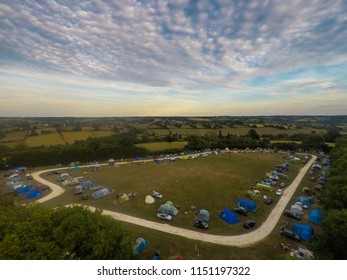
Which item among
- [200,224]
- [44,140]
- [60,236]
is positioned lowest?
[200,224]

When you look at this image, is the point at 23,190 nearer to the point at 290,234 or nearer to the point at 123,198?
the point at 123,198

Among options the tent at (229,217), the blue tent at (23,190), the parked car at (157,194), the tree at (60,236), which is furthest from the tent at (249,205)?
the blue tent at (23,190)

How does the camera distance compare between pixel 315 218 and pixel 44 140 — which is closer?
pixel 315 218

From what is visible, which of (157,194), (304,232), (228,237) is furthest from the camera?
(157,194)

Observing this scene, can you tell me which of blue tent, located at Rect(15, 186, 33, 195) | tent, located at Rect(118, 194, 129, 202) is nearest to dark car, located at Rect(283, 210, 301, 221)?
tent, located at Rect(118, 194, 129, 202)

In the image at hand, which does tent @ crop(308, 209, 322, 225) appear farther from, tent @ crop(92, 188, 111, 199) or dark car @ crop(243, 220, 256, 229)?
tent @ crop(92, 188, 111, 199)

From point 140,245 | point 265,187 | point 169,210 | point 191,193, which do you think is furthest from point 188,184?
point 140,245

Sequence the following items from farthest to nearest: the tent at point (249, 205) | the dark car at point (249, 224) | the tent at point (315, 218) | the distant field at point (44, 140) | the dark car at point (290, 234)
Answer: the distant field at point (44, 140)
the tent at point (249, 205)
the tent at point (315, 218)
the dark car at point (249, 224)
the dark car at point (290, 234)

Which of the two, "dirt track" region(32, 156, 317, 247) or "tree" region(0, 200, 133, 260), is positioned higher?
"tree" region(0, 200, 133, 260)

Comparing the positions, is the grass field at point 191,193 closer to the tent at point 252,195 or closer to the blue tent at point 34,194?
the tent at point 252,195

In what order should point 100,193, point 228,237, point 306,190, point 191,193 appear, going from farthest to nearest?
point 306,190
point 191,193
point 100,193
point 228,237
